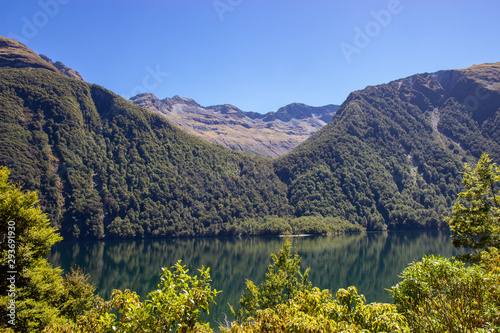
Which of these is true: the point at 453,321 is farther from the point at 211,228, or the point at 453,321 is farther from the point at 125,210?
the point at 125,210

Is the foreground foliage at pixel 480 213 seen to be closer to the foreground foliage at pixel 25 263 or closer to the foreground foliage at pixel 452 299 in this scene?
the foreground foliage at pixel 452 299

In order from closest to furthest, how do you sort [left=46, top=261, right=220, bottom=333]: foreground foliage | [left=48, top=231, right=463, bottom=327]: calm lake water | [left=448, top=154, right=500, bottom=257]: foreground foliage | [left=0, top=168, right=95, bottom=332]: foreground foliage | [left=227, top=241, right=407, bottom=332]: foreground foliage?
[left=46, top=261, right=220, bottom=333]: foreground foliage → [left=227, top=241, right=407, bottom=332]: foreground foliage → [left=0, top=168, right=95, bottom=332]: foreground foliage → [left=448, top=154, right=500, bottom=257]: foreground foliage → [left=48, top=231, right=463, bottom=327]: calm lake water

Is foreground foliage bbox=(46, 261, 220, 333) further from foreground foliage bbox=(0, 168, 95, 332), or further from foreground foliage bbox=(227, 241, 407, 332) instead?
foreground foliage bbox=(0, 168, 95, 332)

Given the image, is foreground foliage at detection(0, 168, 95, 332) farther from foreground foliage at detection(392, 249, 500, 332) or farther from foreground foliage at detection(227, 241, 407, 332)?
foreground foliage at detection(392, 249, 500, 332)

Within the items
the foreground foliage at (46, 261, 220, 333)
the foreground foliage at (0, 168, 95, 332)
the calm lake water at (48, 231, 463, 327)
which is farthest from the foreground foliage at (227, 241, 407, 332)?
the calm lake water at (48, 231, 463, 327)

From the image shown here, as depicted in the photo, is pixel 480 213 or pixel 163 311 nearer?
pixel 163 311

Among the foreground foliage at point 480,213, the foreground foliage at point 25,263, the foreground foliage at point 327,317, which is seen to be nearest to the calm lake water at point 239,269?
the foreground foliage at point 25,263

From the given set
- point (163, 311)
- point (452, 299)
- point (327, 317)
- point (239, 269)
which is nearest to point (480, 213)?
point (452, 299)

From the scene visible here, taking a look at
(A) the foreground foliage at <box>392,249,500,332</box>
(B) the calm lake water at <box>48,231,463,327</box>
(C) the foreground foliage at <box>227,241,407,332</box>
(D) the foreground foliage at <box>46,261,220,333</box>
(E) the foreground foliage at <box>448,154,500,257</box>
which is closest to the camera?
(D) the foreground foliage at <box>46,261,220,333</box>

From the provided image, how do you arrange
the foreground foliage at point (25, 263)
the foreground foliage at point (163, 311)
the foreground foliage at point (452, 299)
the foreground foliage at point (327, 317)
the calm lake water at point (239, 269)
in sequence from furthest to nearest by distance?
the calm lake water at point (239, 269) < the foreground foliage at point (25, 263) < the foreground foliage at point (327, 317) < the foreground foliage at point (452, 299) < the foreground foliage at point (163, 311)

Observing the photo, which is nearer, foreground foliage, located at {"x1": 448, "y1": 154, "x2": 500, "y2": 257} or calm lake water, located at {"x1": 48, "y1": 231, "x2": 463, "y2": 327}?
foreground foliage, located at {"x1": 448, "y1": 154, "x2": 500, "y2": 257}

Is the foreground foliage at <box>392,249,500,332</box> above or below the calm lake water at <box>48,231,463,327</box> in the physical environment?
above

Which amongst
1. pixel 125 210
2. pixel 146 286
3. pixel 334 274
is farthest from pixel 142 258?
pixel 125 210

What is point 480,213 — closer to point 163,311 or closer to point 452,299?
point 452,299
